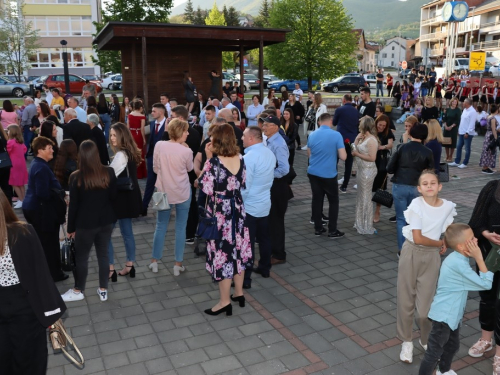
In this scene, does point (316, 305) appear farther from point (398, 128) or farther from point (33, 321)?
point (398, 128)

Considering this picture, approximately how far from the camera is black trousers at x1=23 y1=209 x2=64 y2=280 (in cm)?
553

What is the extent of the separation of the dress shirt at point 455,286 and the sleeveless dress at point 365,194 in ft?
13.1

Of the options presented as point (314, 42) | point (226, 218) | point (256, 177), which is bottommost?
point (226, 218)

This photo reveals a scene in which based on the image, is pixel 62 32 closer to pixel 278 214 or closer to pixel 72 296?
pixel 278 214

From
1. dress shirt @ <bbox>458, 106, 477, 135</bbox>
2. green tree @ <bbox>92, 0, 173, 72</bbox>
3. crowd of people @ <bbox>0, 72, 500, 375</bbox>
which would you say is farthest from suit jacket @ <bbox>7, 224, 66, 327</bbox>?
green tree @ <bbox>92, 0, 173, 72</bbox>

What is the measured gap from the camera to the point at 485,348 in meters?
4.39

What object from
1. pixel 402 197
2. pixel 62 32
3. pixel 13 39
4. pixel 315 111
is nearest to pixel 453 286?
pixel 402 197

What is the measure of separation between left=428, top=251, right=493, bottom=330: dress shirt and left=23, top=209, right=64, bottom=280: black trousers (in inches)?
175

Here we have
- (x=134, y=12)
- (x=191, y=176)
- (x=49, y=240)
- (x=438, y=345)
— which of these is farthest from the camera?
(x=134, y=12)

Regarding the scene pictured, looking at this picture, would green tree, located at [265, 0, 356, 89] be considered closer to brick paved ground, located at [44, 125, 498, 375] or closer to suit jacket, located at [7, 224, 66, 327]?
brick paved ground, located at [44, 125, 498, 375]

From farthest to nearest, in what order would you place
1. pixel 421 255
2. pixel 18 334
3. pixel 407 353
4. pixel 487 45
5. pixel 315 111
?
pixel 487 45, pixel 315 111, pixel 407 353, pixel 421 255, pixel 18 334

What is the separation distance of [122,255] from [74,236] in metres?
1.67

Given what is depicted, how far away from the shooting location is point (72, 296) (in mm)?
5457

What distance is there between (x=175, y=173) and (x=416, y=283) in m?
3.19
